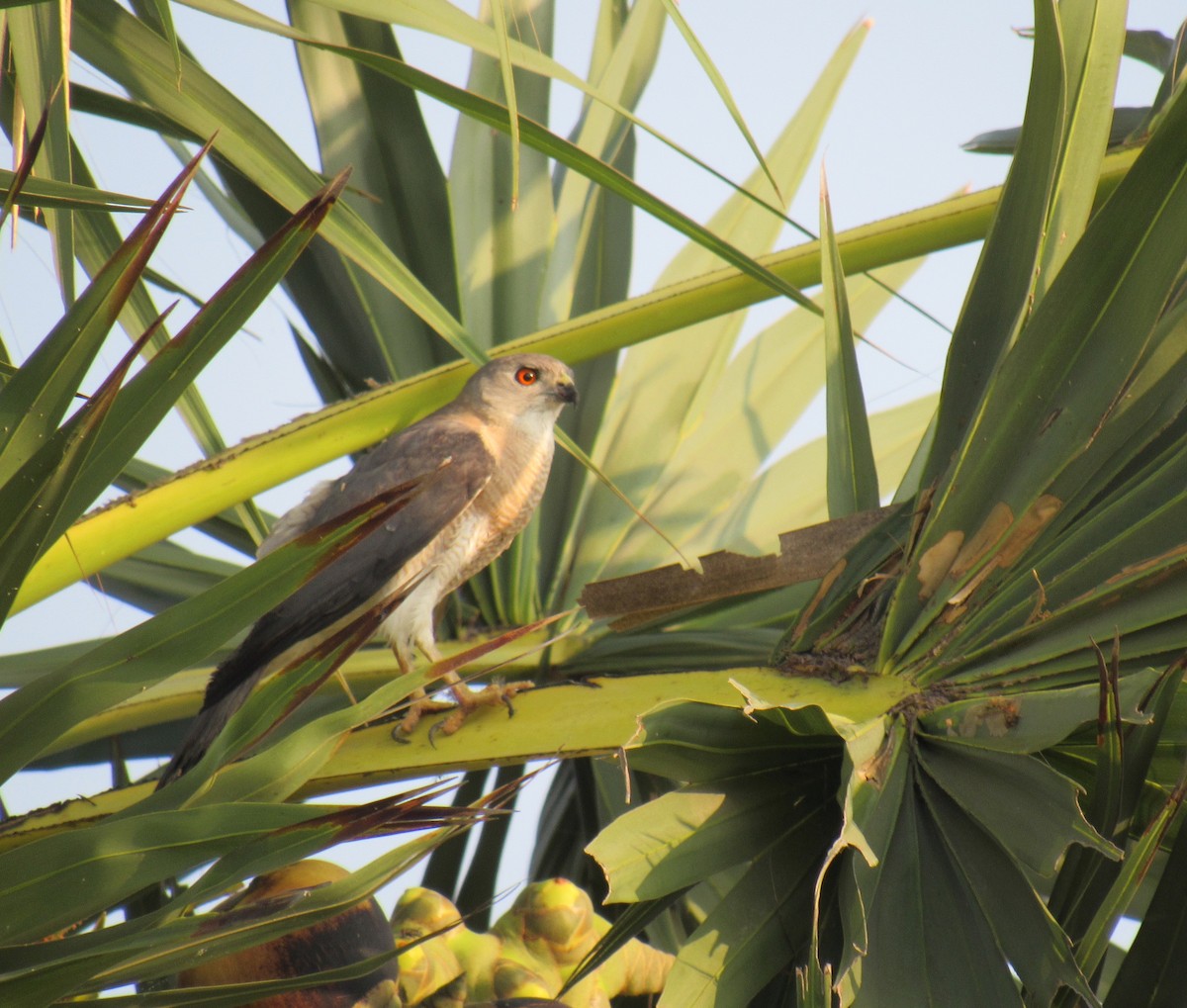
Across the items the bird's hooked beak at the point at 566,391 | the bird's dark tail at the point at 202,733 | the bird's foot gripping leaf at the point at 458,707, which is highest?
the bird's hooked beak at the point at 566,391

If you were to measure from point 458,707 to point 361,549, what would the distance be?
0.61 metres

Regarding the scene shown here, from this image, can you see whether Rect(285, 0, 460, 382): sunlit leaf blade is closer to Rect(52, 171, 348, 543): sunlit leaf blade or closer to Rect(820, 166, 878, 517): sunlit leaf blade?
Rect(820, 166, 878, 517): sunlit leaf blade

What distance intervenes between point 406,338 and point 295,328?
0.36 meters

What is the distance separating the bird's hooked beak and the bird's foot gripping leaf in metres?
1.06

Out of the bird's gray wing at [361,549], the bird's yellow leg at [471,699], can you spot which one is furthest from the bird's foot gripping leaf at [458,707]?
the bird's gray wing at [361,549]

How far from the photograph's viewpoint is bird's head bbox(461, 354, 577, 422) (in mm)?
3621

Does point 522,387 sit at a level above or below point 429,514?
above

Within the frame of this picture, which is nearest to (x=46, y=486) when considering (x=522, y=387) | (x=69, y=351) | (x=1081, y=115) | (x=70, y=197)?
(x=69, y=351)

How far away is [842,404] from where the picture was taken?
2.13 metres

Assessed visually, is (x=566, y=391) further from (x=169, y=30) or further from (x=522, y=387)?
(x=169, y=30)

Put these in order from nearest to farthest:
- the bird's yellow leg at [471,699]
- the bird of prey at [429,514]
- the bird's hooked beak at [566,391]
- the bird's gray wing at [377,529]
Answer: the bird's yellow leg at [471,699] < the bird's gray wing at [377,529] < the bird of prey at [429,514] < the bird's hooked beak at [566,391]

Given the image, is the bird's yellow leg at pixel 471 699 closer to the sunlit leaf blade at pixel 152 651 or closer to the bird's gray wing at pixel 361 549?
the bird's gray wing at pixel 361 549

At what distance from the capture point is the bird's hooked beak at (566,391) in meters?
3.53

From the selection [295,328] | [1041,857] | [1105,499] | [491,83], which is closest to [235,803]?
[1041,857]
